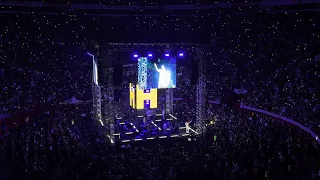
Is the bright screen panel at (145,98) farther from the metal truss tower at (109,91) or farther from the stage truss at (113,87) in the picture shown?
the metal truss tower at (109,91)

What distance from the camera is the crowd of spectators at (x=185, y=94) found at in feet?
41.9

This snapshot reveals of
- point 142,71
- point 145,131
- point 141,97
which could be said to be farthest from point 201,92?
point 141,97

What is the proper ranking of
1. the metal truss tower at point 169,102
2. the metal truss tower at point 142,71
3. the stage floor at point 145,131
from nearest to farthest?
the stage floor at point 145,131
the metal truss tower at point 142,71
the metal truss tower at point 169,102

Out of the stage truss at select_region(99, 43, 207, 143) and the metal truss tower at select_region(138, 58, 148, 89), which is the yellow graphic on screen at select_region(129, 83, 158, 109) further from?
the stage truss at select_region(99, 43, 207, 143)

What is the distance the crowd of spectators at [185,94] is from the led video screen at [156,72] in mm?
1873

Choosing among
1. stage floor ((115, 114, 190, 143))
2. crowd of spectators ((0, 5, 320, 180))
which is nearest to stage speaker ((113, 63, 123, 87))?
crowd of spectators ((0, 5, 320, 180))

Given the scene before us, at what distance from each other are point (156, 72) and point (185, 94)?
9.98 m

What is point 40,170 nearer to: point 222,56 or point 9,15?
point 9,15

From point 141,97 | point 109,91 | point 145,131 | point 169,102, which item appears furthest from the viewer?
point 169,102

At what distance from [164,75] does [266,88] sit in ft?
29.4

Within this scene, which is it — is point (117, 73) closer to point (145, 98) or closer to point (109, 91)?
point (109, 91)

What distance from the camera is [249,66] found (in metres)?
25.9

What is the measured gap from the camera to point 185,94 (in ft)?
91.2

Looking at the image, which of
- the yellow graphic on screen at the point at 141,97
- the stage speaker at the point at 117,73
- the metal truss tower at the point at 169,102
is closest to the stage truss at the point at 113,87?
the stage speaker at the point at 117,73
